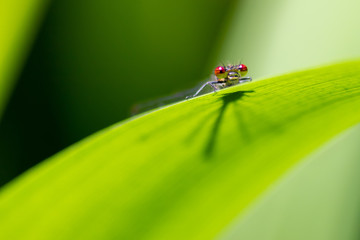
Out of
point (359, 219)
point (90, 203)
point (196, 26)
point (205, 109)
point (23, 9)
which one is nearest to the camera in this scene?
point (90, 203)

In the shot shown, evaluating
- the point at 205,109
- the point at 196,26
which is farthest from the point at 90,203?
the point at 196,26

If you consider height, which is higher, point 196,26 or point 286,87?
point 196,26

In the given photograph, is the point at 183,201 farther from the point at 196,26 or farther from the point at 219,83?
the point at 196,26

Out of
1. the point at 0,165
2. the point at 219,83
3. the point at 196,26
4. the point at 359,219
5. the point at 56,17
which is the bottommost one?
the point at 359,219

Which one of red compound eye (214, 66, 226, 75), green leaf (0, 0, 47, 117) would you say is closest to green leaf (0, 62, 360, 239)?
green leaf (0, 0, 47, 117)

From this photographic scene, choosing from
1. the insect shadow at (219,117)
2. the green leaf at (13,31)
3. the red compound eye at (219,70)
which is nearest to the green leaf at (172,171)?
the insect shadow at (219,117)

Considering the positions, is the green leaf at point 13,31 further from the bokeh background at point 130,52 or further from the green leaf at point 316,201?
the green leaf at point 316,201
